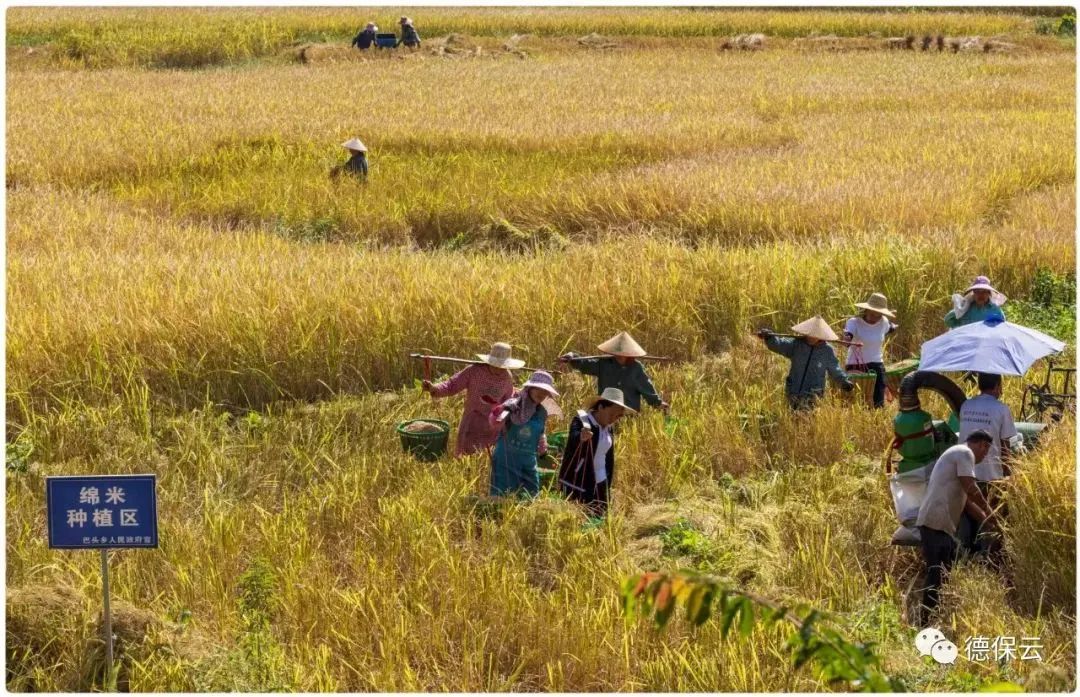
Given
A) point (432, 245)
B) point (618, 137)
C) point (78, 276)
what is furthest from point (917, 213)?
point (78, 276)

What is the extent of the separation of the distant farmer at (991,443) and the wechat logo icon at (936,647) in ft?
2.96

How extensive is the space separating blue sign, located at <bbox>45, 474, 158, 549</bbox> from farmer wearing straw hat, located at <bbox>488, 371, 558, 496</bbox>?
2.10 m

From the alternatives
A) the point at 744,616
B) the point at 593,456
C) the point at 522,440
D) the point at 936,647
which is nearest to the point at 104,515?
the point at 522,440

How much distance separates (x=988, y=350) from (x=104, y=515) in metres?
4.58

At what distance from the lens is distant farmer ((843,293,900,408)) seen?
8.30 meters

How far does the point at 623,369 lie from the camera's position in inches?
289

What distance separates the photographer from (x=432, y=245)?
13602 mm

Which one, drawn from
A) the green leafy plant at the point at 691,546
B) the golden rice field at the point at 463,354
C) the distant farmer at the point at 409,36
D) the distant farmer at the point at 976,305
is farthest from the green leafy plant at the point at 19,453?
the distant farmer at the point at 409,36

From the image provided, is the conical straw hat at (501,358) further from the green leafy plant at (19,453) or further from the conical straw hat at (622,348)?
the green leafy plant at (19,453)

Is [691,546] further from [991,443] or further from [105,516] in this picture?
[105,516]

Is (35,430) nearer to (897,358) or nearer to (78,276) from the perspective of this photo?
(78,276)

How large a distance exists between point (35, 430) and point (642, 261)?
4.99 meters

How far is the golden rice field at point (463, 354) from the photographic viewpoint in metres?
5.20

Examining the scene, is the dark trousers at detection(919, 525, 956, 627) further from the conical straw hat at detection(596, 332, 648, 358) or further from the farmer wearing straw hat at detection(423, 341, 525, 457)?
the farmer wearing straw hat at detection(423, 341, 525, 457)
